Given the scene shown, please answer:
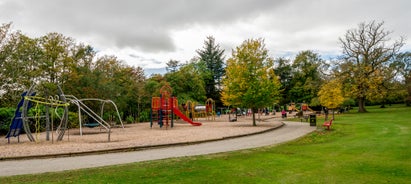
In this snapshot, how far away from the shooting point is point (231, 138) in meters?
15.6

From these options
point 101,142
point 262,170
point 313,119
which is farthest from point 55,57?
point 262,170

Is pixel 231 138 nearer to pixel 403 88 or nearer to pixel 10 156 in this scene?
pixel 10 156

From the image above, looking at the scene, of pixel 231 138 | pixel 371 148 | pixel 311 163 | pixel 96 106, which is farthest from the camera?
pixel 96 106

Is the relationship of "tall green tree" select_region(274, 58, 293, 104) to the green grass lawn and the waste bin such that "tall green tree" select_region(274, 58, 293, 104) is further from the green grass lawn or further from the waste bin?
the green grass lawn

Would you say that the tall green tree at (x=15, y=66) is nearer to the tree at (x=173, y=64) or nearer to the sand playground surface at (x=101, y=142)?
the sand playground surface at (x=101, y=142)

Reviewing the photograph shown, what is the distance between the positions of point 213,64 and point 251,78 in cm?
4229

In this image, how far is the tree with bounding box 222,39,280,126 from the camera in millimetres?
23125

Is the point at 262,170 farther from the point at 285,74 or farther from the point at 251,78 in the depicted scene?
the point at 285,74

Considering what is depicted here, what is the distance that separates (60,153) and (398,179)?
34.7 ft

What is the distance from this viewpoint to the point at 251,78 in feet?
77.2

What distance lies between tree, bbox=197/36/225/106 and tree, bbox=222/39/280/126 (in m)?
36.7

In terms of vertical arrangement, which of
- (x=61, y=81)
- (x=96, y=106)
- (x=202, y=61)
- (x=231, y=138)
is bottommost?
(x=231, y=138)

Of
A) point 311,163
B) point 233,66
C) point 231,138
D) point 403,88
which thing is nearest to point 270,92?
point 233,66

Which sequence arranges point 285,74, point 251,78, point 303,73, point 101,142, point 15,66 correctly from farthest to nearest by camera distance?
point 285,74 → point 303,73 → point 15,66 → point 251,78 → point 101,142
